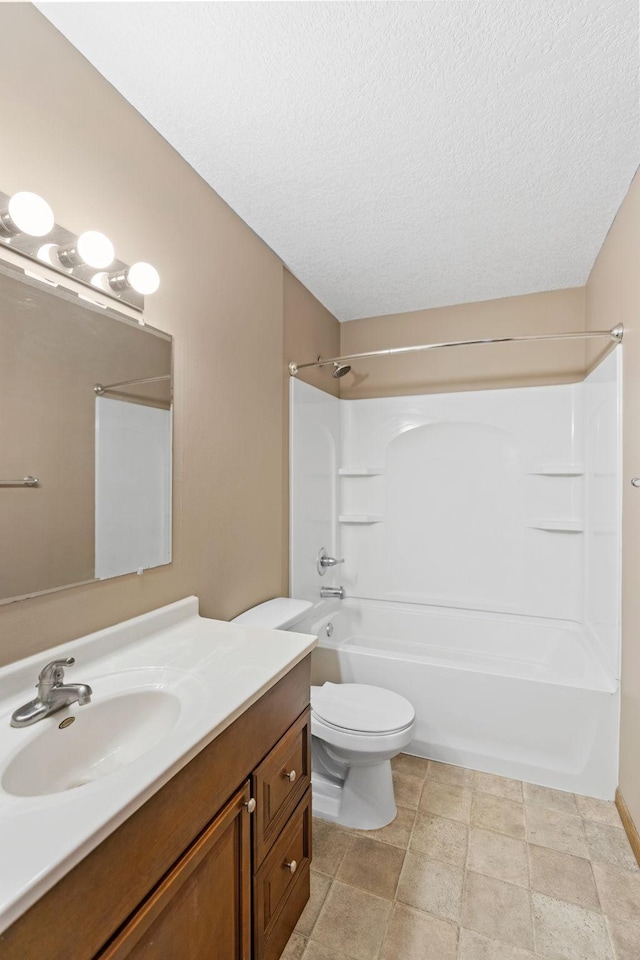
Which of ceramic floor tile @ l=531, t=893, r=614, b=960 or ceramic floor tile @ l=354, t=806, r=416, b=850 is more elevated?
ceramic floor tile @ l=531, t=893, r=614, b=960

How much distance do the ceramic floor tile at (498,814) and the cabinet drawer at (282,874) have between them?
0.83m

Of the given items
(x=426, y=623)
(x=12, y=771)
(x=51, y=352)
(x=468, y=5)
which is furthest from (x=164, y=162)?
(x=426, y=623)

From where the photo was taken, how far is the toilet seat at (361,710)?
1.78 meters

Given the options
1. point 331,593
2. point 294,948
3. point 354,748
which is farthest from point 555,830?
point 331,593

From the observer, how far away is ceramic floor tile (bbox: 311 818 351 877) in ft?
5.27

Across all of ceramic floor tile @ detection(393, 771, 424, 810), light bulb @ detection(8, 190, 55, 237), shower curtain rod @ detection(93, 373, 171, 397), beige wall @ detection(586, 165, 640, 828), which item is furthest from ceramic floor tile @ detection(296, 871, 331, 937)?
light bulb @ detection(8, 190, 55, 237)

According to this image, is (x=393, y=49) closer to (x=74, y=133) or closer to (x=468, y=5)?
(x=468, y=5)

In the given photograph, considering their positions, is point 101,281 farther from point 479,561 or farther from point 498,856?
point 479,561

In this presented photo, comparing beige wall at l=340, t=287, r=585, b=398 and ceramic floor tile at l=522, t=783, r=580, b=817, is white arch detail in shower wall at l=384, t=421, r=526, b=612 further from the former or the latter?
ceramic floor tile at l=522, t=783, r=580, b=817

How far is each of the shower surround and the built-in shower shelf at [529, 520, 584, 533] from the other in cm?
1

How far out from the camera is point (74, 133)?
123 cm

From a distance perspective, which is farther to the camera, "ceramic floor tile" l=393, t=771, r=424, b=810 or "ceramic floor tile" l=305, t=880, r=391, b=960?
"ceramic floor tile" l=393, t=771, r=424, b=810

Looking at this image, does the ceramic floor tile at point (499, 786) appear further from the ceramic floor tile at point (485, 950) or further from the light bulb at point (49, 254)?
the light bulb at point (49, 254)

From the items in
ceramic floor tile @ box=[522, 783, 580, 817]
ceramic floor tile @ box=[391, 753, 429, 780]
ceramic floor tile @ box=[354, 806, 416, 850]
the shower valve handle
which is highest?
the shower valve handle
